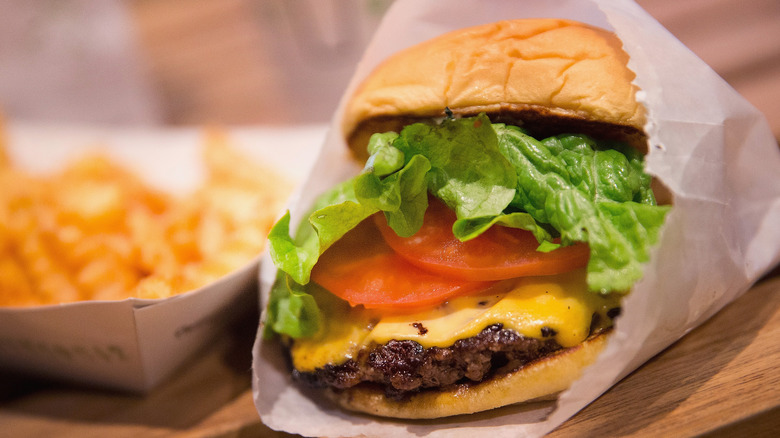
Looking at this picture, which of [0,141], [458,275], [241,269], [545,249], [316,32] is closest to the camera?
[545,249]

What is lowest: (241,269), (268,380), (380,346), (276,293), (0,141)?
(0,141)

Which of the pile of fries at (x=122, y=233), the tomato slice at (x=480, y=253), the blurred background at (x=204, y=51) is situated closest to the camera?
the tomato slice at (x=480, y=253)

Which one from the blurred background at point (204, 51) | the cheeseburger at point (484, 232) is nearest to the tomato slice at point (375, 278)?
the cheeseburger at point (484, 232)

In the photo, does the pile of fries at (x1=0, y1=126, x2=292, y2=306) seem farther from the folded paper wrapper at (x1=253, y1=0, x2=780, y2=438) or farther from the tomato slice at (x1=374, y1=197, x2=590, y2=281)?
the tomato slice at (x1=374, y1=197, x2=590, y2=281)

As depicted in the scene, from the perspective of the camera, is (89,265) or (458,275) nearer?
(458,275)

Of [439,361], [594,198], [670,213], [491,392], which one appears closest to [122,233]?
[439,361]

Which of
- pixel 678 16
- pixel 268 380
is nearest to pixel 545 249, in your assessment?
pixel 268 380

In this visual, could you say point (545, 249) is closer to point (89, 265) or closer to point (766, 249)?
point (766, 249)

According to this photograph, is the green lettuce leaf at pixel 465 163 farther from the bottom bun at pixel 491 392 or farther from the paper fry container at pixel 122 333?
the paper fry container at pixel 122 333

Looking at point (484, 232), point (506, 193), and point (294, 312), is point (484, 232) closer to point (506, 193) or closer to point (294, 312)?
point (506, 193)
